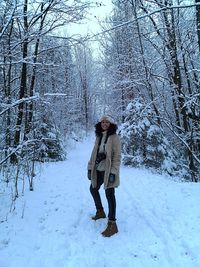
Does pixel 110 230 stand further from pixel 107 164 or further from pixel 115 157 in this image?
pixel 115 157

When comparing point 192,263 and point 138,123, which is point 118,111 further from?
point 192,263

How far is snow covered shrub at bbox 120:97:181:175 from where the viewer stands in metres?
14.4

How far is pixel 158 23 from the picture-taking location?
14.8 metres

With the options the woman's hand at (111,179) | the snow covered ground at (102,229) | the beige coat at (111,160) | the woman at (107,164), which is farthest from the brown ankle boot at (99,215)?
the woman's hand at (111,179)

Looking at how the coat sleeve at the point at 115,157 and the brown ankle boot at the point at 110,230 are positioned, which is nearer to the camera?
the brown ankle boot at the point at 110,230

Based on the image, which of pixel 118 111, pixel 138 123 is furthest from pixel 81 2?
pixel 118 111

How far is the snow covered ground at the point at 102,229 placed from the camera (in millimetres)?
4953

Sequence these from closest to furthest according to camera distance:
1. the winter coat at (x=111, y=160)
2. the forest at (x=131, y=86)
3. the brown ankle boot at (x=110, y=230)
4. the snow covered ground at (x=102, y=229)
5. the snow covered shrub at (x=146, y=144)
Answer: the snow covered ground at (x=102, y=229) < the brown ankle boot at (x=110, y=230) < the winter coat at (x=111, y=160) < the forest at (x=131, y=86) < the snow covered shrub at (x=146, y=144)

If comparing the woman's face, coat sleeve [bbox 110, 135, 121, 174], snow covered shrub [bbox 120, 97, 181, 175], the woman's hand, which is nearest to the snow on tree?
snow covered shrub [bbox 120, 97, 181, 175]

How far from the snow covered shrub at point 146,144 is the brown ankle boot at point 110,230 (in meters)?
8.51

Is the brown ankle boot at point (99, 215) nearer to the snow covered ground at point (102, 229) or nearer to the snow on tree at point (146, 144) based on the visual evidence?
the snow covered ground at point (102, 229)

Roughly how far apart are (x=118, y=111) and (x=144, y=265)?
20.4 m

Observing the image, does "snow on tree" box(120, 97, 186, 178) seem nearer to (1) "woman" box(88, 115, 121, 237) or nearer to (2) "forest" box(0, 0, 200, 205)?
(2) "forest" box(0, 0, 200, 205)

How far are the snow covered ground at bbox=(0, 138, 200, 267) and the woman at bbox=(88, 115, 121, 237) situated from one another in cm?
42
